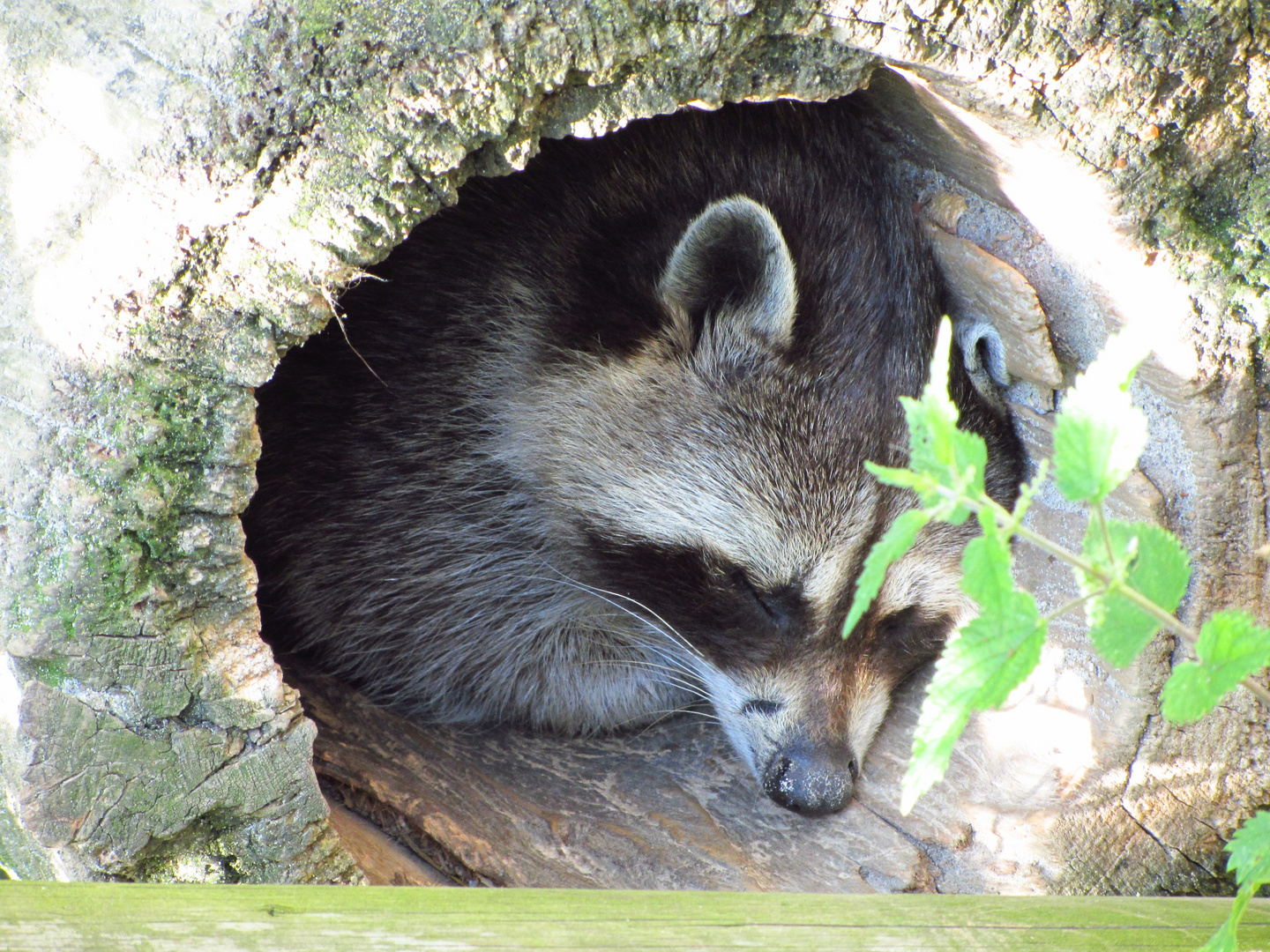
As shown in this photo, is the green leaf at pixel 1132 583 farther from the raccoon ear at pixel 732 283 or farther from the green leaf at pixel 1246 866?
the raccoon ear at pixel 732 283

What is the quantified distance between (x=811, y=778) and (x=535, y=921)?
1309 mm

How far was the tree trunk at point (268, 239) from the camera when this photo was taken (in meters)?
1.66

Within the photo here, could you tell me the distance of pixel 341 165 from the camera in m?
1.69

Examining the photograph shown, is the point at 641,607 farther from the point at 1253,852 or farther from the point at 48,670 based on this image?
the point at 1253,852

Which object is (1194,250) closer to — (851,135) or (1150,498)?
(1150,498)

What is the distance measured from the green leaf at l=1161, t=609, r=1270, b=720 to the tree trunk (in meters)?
0.91

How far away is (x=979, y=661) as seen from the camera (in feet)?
3.77

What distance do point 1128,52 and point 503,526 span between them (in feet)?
6.43

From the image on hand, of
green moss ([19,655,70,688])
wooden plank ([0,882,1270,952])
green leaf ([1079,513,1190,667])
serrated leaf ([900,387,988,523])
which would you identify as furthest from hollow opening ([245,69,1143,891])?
serrated leaf ([900,387,988,523])

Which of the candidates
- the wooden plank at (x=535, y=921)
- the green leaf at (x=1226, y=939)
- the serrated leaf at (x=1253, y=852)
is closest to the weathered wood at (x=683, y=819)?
the wooden plank at (x=535, y=921)

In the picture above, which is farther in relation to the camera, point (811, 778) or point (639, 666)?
point (639, 666)

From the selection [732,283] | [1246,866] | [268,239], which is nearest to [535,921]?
[1246,866]

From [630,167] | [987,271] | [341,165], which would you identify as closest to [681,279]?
[630,167]

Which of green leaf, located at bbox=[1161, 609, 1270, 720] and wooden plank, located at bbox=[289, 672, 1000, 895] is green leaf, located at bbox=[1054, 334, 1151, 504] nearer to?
green leaf, located at bbox=[1161, 609, 1270, 720]
